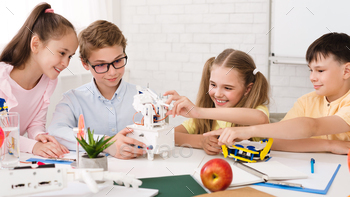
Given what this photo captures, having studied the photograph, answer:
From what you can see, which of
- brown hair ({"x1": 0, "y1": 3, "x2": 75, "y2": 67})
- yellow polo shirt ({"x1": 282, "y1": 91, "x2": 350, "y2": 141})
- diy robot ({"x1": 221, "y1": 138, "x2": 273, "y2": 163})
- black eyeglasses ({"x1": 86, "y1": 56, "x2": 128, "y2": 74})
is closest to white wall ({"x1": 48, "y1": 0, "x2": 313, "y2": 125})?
yellow polo shirt ({"x1": 282, "y1": 91, "x2": 350, "y2": 141})

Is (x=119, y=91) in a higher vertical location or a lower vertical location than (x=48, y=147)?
higher

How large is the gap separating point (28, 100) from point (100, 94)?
413 mm

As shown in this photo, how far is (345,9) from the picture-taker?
9.40 ft

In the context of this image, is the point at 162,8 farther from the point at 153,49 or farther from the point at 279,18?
the point at 279,18

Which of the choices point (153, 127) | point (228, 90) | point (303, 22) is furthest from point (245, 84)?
point (303, 22)

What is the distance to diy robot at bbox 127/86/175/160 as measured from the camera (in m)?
1.46

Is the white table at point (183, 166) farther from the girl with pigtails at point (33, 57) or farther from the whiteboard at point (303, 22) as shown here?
the whiteboard at point (303, 22)

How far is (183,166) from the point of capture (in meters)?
1.39

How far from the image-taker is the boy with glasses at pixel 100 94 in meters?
1.83

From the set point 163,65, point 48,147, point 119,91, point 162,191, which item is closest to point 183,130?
point 119,91

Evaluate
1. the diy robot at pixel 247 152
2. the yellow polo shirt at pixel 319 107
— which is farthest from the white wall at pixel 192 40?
the diy robot at pixel 247 152

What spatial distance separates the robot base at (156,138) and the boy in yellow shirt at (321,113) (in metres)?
0.19

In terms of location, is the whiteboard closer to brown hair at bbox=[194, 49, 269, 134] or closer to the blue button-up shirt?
brown hair at bbox=[194, 49, 269, 134]

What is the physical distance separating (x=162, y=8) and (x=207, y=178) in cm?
320
